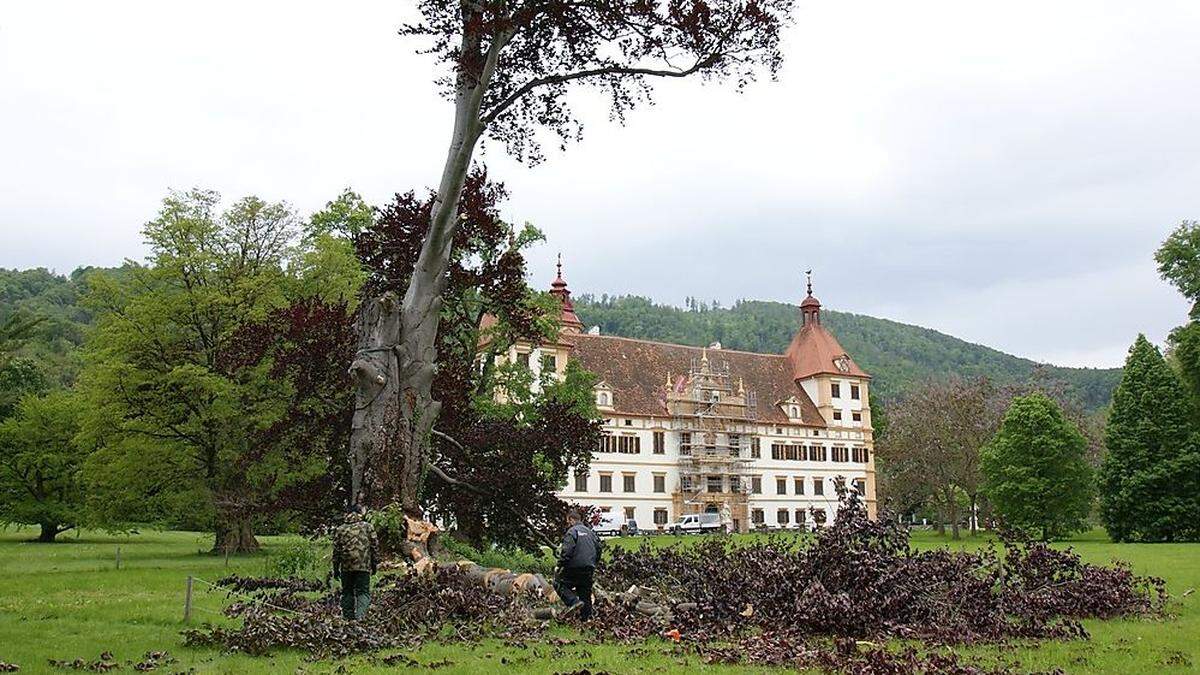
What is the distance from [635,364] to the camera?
68125mm

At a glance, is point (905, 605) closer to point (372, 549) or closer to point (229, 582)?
point (372, 549)

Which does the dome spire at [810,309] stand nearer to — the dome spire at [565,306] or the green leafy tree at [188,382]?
the dome spire at [565,306]

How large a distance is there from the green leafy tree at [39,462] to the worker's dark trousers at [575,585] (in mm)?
32858

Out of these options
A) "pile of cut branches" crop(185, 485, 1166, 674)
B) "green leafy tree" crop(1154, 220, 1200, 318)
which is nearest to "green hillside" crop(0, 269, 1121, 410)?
"green leafy tree" crop(1154, 220, 1200, 318)

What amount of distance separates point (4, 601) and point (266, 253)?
1947 cm

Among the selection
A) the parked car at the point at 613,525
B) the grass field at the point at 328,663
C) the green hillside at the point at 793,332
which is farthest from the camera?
the green hillside at the point at 793,332

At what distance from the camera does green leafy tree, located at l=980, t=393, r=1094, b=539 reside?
47.5m

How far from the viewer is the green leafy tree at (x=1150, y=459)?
42906mm

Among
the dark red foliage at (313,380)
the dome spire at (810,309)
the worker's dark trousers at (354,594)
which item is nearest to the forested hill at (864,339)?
the dome spire at (810,309)

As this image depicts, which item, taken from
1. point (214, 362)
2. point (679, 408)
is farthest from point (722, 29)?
point (679, 408)

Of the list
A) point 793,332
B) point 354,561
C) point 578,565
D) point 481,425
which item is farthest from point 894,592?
point 793,332

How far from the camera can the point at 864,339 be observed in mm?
161625

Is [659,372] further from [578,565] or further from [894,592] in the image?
[894,592]

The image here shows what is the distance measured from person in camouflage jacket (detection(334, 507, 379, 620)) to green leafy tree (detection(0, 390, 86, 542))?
106 feet
